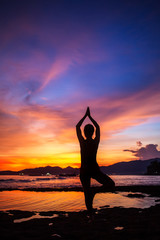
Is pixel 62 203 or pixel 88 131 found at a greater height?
pixel 88 131

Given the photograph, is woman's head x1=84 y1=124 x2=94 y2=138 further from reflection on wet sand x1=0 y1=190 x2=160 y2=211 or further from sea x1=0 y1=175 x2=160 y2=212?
reflection on wet sand x1=0 y1=190 x2=160 y2=211

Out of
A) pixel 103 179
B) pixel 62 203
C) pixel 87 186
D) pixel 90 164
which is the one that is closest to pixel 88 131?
pixel 90 164

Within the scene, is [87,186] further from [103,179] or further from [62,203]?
[62,203]

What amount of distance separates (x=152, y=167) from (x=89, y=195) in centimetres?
17069

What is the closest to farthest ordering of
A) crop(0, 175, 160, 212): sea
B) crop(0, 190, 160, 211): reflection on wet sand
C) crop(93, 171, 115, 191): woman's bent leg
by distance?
crop(93, 171, 115, 191): woman's bent leg → crop(0, 190, 160, 211): reflection on wet sand → crop(0, 175, 160, 212): sea

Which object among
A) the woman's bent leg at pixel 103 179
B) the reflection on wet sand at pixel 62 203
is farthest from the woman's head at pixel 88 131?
the reflection on wet sand at pixel 62 203

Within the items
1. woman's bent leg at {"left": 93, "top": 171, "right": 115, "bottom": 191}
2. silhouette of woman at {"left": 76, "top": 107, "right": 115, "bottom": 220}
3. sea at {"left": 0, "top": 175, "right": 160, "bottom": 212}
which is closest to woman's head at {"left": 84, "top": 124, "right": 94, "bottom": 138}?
silhouette of woman at {"left": 76, "top": 107, "right": 115, "bottom": 220}

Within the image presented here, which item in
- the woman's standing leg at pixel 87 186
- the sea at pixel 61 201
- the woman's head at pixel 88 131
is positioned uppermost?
the woman's head at pixel 88 131

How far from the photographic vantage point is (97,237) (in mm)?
5012

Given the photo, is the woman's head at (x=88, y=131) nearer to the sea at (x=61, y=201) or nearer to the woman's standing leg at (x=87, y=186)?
the woman's standing leg at (x=87, y=186)

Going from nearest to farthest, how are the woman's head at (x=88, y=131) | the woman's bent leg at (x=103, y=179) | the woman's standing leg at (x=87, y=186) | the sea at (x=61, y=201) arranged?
the woman's bent leg at (x=103, y=179), the woman's standing leg at (x=87, y=186), the woman's head at (x=88, y=131), the sea at (x=61, y=201)

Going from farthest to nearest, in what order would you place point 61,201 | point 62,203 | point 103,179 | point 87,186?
point 61,201 → point 62,203 → point 87,186 → point 103,179

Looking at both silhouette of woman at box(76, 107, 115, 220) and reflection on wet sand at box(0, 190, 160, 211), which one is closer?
silhouette of woman at box(76, 107, 115, 220)

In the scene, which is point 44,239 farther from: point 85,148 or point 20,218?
point 20,218
